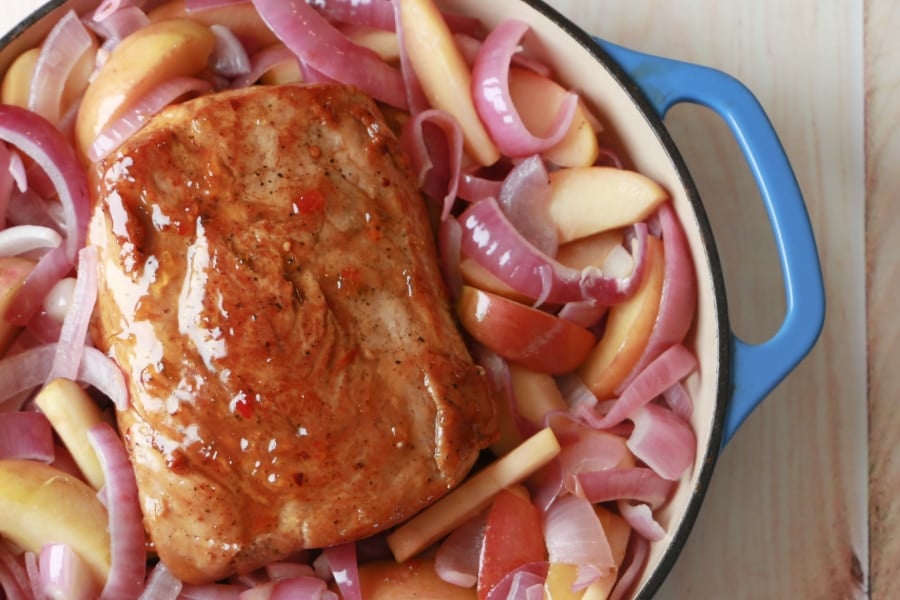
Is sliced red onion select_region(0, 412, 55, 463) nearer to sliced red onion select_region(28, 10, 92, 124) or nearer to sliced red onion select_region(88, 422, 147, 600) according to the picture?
sliced red onion select_region(88, 422, 147, 600)

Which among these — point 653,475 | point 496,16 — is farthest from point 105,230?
point 653,475

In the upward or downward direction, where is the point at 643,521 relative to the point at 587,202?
downward

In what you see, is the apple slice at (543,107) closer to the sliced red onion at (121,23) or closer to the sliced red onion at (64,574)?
the sliced red onion at (121,23)

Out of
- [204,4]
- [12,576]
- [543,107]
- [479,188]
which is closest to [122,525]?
[12,576]

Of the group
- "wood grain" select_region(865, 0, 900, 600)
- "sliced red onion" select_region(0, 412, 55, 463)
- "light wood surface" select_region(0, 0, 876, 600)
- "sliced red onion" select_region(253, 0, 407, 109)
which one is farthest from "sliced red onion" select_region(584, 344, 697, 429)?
"sliced red onion" select_region(0, 412, 55, 463)

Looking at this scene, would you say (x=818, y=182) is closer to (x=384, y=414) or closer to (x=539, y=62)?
(x=539, y=62)

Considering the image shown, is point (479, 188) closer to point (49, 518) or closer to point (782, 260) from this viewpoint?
point (782, 260)

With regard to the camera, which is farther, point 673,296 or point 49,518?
point 673,296
